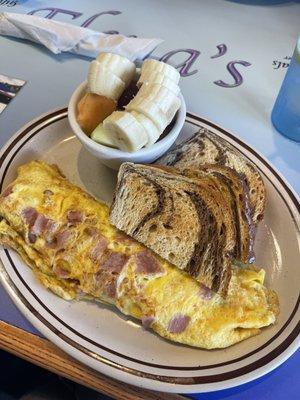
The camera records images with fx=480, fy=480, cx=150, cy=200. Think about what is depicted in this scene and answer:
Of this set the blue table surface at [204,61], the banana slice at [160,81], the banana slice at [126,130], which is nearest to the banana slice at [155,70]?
the banana slice at [160,81]

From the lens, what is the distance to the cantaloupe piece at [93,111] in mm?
869

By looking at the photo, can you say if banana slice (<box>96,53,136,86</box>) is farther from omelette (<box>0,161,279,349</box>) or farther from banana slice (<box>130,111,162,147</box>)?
omelette (<box>0,161,279,349</box>)

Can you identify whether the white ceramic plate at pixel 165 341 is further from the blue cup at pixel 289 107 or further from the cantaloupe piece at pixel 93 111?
the blue cup at pixel 289 107

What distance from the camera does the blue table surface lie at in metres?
1.10

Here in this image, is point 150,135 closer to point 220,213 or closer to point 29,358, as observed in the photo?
point 220,213

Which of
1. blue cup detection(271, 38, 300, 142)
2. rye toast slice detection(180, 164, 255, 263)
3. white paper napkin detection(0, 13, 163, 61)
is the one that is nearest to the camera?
rye toast slice detection(180, 164, 255, 263)

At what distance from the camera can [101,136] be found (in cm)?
85

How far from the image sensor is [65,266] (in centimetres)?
76

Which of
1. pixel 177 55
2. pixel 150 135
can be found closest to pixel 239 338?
pixel 150 135

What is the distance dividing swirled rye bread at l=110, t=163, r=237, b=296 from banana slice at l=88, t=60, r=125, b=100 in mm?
152

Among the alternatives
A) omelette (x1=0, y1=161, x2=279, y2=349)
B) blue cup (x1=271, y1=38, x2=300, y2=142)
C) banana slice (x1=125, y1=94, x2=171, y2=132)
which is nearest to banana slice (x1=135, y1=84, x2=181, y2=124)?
banana slice (x1=125, y1=94, x2=171, y2=132)

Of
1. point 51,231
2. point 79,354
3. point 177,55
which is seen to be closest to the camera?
point 79,354

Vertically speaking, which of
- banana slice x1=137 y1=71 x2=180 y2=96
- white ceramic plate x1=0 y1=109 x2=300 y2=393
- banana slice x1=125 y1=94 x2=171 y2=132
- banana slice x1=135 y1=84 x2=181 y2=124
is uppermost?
banana slice x1=137 y1=71 x2=180 y2=96

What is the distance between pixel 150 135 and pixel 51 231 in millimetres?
240
